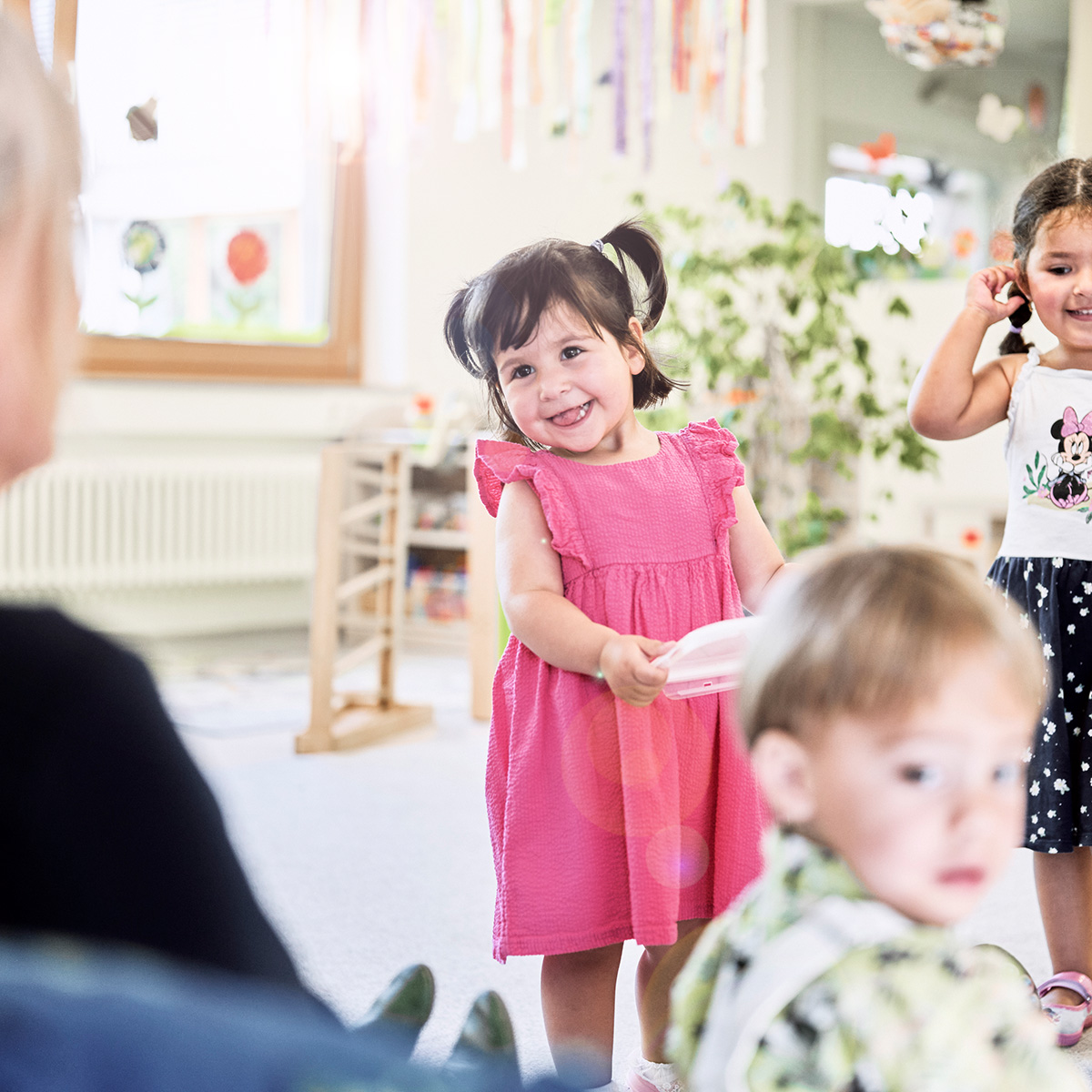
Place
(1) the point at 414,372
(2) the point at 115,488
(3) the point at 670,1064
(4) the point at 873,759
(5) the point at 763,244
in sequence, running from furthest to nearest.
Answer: (1) the point at 414,372
(2) the point at 115,488
(5) the point at 763,244
(3) the point at 670,1064
(4) the point at 873,759

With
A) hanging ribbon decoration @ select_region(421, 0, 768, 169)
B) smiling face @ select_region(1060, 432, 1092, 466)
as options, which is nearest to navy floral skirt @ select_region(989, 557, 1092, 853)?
smiling face @ select_region(1060, 432, 1092, 466)

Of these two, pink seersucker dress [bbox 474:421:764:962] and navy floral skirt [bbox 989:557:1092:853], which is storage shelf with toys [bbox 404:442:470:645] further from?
pink seersucker dress [bbox 474:421:764:962]

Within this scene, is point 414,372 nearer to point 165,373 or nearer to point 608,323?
point 165,373

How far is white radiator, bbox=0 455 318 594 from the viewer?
376cm

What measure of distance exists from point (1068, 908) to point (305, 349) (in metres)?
3.53

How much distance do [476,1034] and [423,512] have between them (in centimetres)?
383

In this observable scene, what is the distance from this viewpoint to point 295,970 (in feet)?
1.42

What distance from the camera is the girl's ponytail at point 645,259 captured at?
1168 millimetres

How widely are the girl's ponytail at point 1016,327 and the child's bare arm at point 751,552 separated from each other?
452 mm

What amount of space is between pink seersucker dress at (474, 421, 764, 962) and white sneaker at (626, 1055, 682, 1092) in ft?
0.75

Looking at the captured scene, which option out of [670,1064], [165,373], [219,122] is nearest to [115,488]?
[165,373]

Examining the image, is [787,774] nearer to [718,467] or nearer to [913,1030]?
[913,1030]

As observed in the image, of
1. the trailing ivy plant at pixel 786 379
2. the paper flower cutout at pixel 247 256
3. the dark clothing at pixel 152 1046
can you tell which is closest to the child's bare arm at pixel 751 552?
the dark clothing at pixel 152 1046

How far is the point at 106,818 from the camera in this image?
0.40 meters
